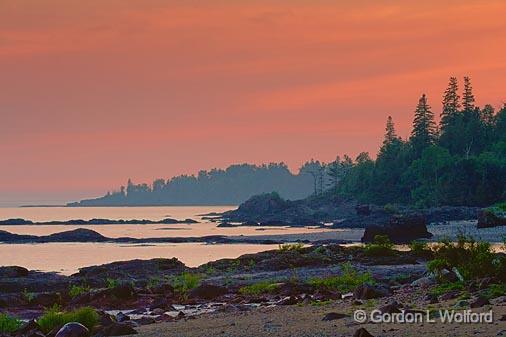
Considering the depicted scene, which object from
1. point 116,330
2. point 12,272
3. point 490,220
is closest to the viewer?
point 116,330

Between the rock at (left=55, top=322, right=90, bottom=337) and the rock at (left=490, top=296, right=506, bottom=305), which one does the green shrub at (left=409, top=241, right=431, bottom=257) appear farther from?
the rock at (left=55, top=322, right=90, bottom=337)

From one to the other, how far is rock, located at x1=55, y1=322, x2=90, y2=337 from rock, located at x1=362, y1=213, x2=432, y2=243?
57.9 metres

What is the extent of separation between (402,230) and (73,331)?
196ft

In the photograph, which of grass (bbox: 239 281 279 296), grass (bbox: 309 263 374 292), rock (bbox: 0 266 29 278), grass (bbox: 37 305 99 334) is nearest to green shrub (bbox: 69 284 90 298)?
grass (bbox: 239 281 279 296)

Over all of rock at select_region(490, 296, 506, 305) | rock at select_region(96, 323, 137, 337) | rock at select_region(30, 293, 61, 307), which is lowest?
rock at select_region(30, 293, 61, 307)

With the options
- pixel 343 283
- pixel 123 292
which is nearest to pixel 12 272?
pixel 123 292

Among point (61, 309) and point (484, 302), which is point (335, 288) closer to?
point (61, 309)

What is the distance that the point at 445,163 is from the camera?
14138 cm

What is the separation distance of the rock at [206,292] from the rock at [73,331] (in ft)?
42.4

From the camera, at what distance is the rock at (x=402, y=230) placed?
79.0 meters

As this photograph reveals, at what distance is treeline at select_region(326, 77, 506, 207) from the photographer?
441 ft

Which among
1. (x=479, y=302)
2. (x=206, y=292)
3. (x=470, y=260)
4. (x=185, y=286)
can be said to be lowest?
(x=206, y=292)

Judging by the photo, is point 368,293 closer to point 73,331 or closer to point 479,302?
point 479,302

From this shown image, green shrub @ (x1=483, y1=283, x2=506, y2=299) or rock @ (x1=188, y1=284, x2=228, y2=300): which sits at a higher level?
green shrub @ (x1=483, y1=283, x2=506, y2=299)
